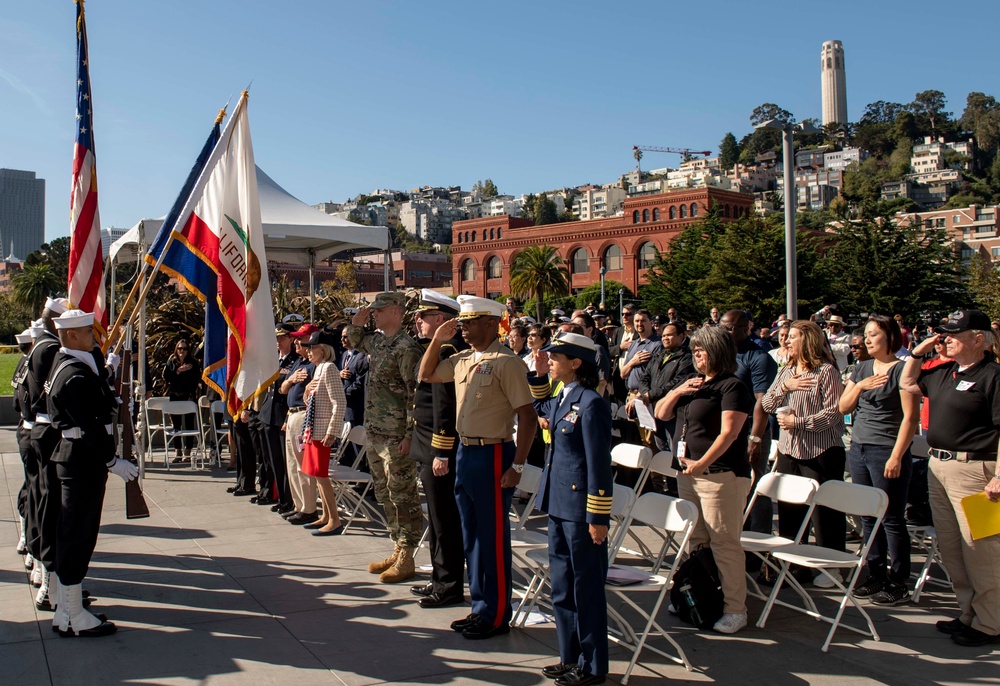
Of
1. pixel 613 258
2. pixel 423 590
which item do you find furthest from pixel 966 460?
pixel 613 258

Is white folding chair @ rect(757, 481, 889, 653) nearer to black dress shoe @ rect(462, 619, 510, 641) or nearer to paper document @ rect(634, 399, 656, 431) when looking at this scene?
black dress shoe @ rect(462, 619, 510, 641)

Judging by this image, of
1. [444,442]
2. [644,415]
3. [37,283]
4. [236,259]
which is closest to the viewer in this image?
[444,442]

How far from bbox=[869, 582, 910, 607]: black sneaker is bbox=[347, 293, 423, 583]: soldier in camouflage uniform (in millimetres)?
3165

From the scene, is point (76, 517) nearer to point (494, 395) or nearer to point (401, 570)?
point (401, 570)

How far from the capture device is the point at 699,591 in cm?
530

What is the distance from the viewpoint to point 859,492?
5.37 meters

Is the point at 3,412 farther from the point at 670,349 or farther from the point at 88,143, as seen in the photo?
the point at 670,349

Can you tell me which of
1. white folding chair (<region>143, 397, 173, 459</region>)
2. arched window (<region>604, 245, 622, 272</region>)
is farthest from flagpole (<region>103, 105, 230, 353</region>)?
arched window (<region>604, 245, 622, 272</region>)

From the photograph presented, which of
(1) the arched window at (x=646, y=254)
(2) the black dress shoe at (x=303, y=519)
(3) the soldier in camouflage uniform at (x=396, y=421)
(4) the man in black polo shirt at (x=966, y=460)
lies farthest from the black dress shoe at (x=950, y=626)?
(1) the arched window at (x=646, y=254)

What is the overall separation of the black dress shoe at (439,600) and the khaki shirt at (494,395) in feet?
4.09

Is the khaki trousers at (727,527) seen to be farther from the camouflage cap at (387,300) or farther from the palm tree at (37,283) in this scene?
the palm tree at (37,283)

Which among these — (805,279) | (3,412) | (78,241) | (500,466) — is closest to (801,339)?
(500,466)

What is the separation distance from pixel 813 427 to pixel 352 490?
4.35 meters

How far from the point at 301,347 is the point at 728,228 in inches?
1669
